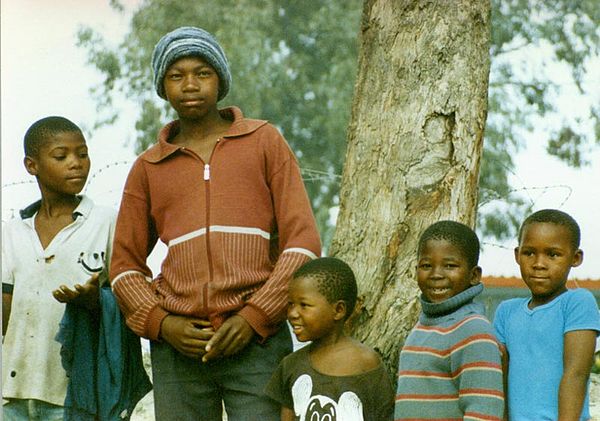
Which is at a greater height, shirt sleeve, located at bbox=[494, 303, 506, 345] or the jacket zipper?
the jacket zipper

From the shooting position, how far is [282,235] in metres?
2.85

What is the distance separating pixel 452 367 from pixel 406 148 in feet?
3.05

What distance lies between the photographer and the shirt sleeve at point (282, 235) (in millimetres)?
2725

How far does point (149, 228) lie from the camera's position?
Answer: 9.93 feet

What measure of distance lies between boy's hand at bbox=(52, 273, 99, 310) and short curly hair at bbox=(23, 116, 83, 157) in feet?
1.85

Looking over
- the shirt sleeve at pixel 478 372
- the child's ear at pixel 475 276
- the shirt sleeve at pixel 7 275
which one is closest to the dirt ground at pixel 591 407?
the shirt sleeve at pixel 7 275

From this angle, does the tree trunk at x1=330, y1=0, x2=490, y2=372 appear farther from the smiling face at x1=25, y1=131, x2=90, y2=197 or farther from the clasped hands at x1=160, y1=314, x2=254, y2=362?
the smiling face at x1=25, y1=131, x2=90, y2=197

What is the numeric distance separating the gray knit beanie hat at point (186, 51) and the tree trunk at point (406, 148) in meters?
0.61

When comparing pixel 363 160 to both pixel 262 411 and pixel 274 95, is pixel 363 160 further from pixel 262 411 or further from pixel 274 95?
pixel 274 95

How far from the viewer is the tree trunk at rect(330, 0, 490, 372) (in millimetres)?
3131

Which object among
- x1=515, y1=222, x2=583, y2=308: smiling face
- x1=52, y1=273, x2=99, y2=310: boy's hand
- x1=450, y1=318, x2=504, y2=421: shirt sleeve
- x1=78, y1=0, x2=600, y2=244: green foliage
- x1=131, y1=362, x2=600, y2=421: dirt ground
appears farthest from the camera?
x1=78, y1=0, x2=600, y2=244: green foliage

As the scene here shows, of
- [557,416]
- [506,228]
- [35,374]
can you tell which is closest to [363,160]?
[557,416]

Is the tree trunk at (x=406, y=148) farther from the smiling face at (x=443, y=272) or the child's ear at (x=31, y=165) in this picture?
the child's ear at (x=31, y=165)

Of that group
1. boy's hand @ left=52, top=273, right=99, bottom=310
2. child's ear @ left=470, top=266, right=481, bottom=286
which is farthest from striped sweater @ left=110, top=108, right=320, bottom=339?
child's ear @ left=470, top=266, right=481, bottom=286
